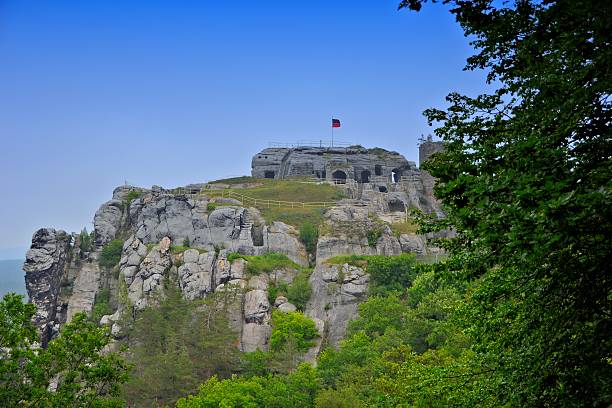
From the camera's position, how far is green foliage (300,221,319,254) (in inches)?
2973

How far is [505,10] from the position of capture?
15000mm

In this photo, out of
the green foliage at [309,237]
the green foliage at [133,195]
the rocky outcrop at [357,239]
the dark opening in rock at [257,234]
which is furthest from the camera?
the green foliage at [133,195]

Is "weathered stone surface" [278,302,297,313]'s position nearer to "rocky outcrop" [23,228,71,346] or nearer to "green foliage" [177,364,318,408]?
"green foliage" [177,364,318,408]

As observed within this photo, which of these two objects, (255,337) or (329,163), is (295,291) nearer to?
(255,337)

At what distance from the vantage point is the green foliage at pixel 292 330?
2271 inches

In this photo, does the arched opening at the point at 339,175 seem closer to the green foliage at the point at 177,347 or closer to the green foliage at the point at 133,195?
the green foliage at the point at 133,195

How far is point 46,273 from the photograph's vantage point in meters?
77.6

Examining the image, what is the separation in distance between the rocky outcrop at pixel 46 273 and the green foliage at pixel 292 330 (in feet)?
93.4

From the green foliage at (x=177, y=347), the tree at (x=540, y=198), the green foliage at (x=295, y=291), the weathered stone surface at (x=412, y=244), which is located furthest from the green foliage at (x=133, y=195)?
the tree at (x=540, y=198)

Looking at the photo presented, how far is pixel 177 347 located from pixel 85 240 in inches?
1336

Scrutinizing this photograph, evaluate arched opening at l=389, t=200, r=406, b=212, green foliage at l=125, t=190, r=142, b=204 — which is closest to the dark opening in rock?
green foliage at l=125, t=190, r=142, b=204

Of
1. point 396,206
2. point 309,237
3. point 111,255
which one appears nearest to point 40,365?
point 309,237

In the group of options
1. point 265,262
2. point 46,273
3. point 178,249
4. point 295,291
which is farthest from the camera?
point 46,273

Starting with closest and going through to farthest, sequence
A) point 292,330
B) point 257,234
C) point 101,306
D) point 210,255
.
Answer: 1. point 292,330
2. point 210,255
3. point 101,306
4. point 257,234
